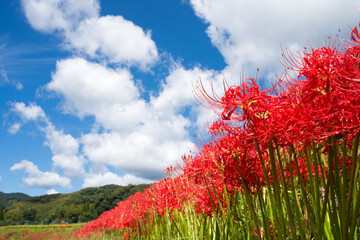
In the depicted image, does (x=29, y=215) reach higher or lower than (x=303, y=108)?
higher

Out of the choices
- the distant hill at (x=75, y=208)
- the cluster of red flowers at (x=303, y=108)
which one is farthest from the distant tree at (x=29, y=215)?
the cluster of red flowers at (x=303, y=108)

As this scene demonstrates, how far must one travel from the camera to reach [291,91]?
233cm

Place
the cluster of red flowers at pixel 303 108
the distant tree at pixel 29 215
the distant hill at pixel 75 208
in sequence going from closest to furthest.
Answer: the cluster of red flowers at pixel 303 108 < the distant hill at pixel 75 208 < the distant tree at pixel 29 215

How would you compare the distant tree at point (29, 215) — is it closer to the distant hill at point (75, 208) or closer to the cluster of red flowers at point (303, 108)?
the distant hill at point (75, 208)

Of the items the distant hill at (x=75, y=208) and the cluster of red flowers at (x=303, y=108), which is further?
the distant hill at (x=75, y=208)

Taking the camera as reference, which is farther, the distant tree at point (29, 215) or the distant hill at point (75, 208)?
the distant tree at point (29, 215)

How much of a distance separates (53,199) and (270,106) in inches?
2555

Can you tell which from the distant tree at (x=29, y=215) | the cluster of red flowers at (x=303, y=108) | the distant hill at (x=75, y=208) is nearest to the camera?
the cluster of red flowers at (x=303, y=108)

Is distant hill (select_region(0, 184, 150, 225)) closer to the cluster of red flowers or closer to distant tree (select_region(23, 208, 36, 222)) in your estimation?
distant tree (select_region(23, 208, 36, 222))

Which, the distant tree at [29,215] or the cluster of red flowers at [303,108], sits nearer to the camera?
the cluster of red flowers at [303,108]

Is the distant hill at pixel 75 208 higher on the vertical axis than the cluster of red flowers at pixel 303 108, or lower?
higher

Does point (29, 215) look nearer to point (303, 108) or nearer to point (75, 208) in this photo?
point (75, 208)

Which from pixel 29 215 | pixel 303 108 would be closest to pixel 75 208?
pixel 29 215

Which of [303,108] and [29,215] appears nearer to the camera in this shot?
[303,108]
